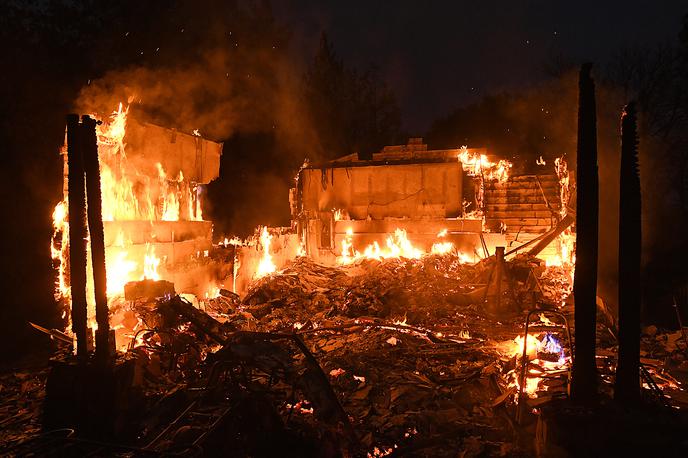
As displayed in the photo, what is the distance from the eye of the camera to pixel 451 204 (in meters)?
19.2

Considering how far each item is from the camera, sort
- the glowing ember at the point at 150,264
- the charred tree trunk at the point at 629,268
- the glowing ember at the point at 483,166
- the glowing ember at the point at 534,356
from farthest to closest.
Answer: the glowing ember at the point at 483,166, the glowing ember at the point at 150,264, the glowing ember at the point at 534,356, the charred tree trunk at the point at 629,268

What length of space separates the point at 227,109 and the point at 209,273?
15.4 metres

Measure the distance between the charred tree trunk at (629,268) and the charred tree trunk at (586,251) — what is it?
0.29 metres

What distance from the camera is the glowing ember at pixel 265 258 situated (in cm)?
1577

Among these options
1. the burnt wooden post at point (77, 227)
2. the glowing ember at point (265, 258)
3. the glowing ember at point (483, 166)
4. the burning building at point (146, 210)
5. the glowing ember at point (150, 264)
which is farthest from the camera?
the glowing ember at point (483, 166)

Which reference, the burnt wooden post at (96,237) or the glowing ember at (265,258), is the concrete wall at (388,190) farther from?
the burnt wooden post at (96,237)

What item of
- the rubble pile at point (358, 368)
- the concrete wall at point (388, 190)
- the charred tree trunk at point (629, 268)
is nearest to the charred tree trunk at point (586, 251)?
the charred tree trunk at point (629, 268)

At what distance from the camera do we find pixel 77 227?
596cm

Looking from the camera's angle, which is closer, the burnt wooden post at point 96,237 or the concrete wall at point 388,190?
the burnt wooden post at point 96,237

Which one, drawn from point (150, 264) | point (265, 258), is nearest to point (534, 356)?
point (150, 264)

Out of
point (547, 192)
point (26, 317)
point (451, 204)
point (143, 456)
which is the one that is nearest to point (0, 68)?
point (26, 317)

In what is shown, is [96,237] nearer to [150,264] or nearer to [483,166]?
[150,264]

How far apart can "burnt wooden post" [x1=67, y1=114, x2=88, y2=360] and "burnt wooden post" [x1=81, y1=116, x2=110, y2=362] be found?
121 mm

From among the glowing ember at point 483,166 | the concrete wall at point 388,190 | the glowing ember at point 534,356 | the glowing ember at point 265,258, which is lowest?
the glowing ember at point 534,356
